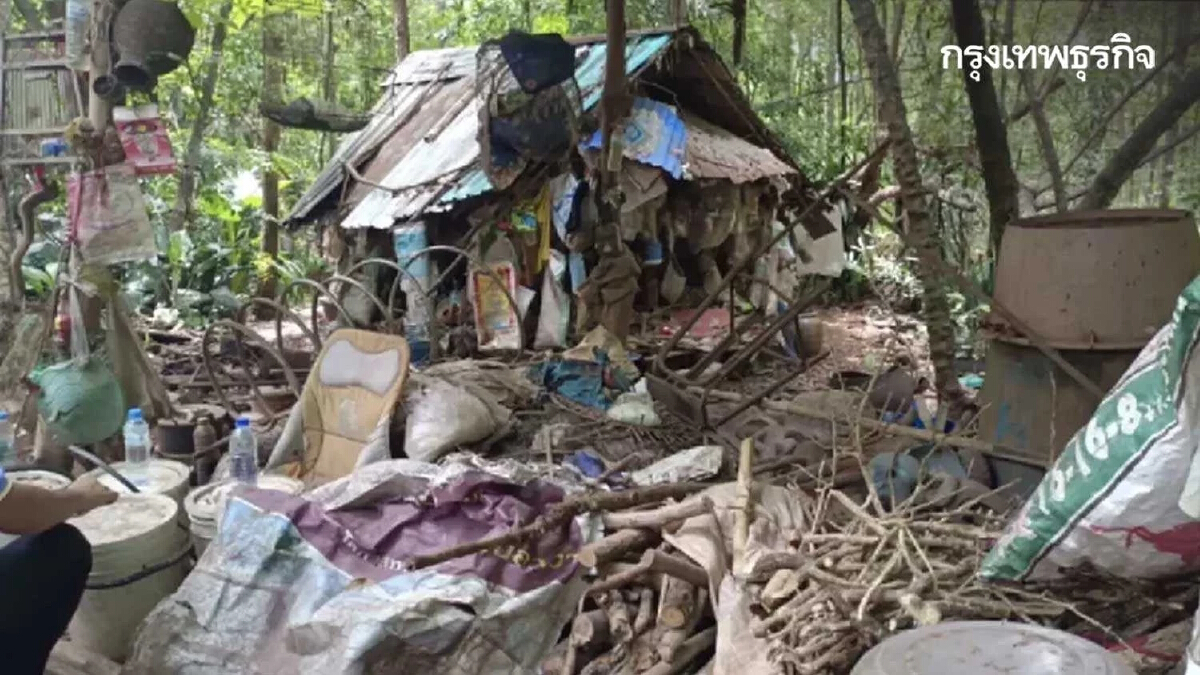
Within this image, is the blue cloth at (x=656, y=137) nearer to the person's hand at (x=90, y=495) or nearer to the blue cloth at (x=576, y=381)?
the blue cloth at (x=576, y=381)

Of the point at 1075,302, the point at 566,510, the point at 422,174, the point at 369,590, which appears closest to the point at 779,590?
the point at 566,510

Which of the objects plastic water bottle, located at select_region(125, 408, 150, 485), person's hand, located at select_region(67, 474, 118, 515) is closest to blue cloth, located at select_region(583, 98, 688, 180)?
plastic water bottle, located at select_region(125, 408, 150, 485)

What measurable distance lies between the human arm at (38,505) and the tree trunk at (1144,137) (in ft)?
17.0

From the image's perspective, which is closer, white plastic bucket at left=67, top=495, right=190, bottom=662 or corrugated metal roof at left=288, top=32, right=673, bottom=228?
white plastic bucket at left=67, top=495, right=190, bottom=662

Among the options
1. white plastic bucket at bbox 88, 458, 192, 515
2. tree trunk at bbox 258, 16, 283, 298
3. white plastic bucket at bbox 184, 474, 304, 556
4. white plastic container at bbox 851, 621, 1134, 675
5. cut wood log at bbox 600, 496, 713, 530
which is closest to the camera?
white plastic container at bbox 851, 621, 1134, 675

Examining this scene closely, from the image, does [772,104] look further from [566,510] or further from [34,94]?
[566,510]

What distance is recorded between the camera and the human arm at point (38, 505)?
271 cm

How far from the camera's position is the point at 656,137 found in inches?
352

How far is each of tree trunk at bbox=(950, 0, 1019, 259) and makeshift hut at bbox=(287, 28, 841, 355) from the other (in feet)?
8.60

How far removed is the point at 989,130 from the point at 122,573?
17.4 ft

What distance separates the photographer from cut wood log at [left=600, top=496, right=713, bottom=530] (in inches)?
142

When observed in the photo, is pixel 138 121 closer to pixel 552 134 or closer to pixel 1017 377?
pixel 552 134

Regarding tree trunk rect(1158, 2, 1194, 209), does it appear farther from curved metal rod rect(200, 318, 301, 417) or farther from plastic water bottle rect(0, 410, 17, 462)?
plastic water bottle rect(0, 410, 17, 462)

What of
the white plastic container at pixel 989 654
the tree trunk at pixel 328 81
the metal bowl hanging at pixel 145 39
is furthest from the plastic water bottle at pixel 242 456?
the tree trunk at pixel 328 81
